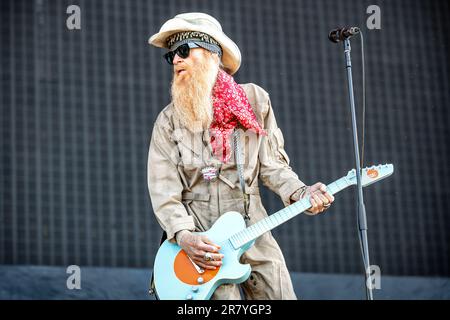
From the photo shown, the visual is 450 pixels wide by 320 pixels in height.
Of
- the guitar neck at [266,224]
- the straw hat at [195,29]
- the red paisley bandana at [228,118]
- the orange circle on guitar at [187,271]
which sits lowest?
the orange circle on guitar at [187,271]

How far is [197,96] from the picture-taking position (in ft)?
14.0

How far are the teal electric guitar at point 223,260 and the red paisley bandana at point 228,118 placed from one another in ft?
1.01

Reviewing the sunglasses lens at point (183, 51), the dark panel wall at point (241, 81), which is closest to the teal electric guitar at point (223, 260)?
the sunglasses lens at point (183, 51)

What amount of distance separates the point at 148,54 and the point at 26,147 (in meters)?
1.15

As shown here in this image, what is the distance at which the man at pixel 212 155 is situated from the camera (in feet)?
13.4

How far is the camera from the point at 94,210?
22.2 ft

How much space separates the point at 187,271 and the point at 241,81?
133 inches

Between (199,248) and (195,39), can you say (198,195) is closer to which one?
(199,248)

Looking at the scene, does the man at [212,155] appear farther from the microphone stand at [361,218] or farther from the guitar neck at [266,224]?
the microphone stand at [361,218]

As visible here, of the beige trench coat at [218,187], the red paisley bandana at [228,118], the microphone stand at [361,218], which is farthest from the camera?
the red paisley bandana at [228,118]

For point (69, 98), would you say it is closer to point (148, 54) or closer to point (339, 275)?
point (148, 54)

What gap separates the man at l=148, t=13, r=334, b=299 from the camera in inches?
161

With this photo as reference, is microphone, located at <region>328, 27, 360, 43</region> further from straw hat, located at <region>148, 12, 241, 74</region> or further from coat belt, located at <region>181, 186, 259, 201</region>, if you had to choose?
coat belt, located at <region>181, 186, 259, 201</region>
